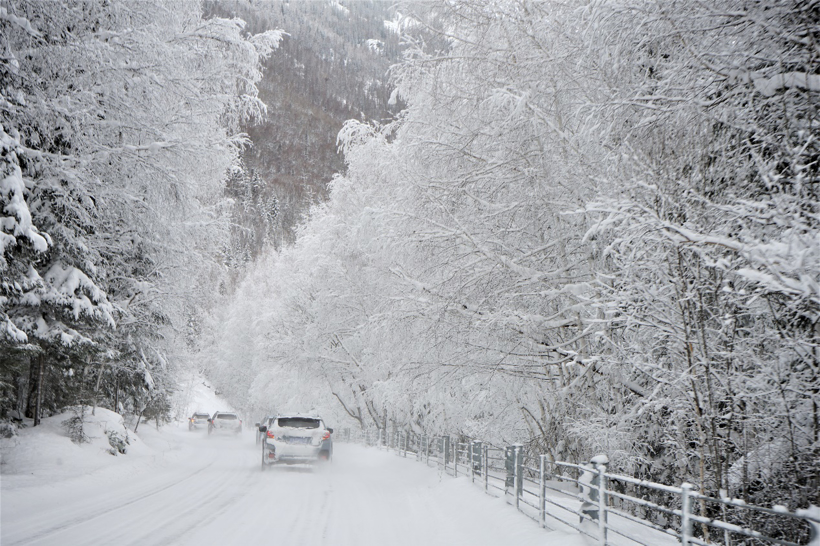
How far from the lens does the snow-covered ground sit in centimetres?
829

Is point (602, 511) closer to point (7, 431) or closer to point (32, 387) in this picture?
point (7, 431)

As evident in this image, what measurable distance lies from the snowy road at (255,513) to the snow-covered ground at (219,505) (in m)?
0.02

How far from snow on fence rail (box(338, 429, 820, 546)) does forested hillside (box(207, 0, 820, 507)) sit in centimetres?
45

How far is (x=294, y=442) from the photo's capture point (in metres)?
19.0

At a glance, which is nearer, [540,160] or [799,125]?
[799,125]

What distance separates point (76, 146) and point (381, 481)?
1168 cm

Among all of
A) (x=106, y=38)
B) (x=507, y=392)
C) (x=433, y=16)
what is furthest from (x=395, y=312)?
(x=106, y=38)

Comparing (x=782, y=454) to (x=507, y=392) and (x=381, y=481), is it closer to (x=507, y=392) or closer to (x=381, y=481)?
(x=507, y=392)

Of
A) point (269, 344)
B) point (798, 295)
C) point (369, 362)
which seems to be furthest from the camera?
point (269, 344)

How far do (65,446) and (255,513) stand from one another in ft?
25.2

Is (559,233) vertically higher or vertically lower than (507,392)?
higher

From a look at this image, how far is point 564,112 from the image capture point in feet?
34.3

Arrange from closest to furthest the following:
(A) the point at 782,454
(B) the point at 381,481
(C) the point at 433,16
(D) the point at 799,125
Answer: (D) the point at 799,125, (A) the point at 782,454, (C) the point at 433,16, (B) the point at 381,481

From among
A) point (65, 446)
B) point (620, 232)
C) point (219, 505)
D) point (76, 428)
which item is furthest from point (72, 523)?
point (76, 428)
